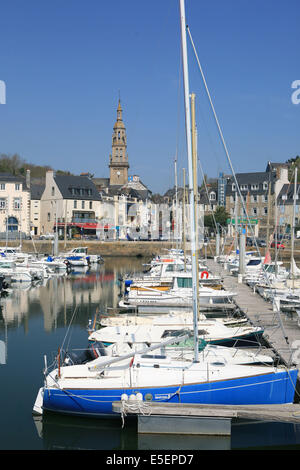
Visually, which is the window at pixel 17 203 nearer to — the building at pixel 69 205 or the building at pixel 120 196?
the building at pixel 69 205

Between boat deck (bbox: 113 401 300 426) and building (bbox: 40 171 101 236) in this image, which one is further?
building (bbox: 40 171 101 236)

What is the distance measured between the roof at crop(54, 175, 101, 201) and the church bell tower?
25.3 meters

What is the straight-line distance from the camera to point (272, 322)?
21.2 meters

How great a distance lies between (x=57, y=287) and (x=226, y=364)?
3031cm

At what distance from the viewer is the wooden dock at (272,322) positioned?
16.0m

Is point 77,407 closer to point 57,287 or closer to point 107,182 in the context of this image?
point 57,287

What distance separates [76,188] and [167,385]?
248 ft

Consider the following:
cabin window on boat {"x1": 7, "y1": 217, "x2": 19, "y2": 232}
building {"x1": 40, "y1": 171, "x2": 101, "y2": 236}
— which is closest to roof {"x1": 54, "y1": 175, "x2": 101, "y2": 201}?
building {"x1": 40, "y1": 171, "x2": 101, "y2": 236}

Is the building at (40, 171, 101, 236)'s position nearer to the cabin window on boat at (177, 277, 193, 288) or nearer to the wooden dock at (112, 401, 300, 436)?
the cabin window on boat at (177, 277, 193, 288)

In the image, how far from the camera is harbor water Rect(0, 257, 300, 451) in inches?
486

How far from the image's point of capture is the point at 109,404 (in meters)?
12.9

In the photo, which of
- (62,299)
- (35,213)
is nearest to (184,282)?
(62,299)

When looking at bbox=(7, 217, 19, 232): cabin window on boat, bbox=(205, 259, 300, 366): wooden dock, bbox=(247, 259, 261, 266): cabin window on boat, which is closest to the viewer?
bbox=(205, 259, 300, 366): wooden dock
